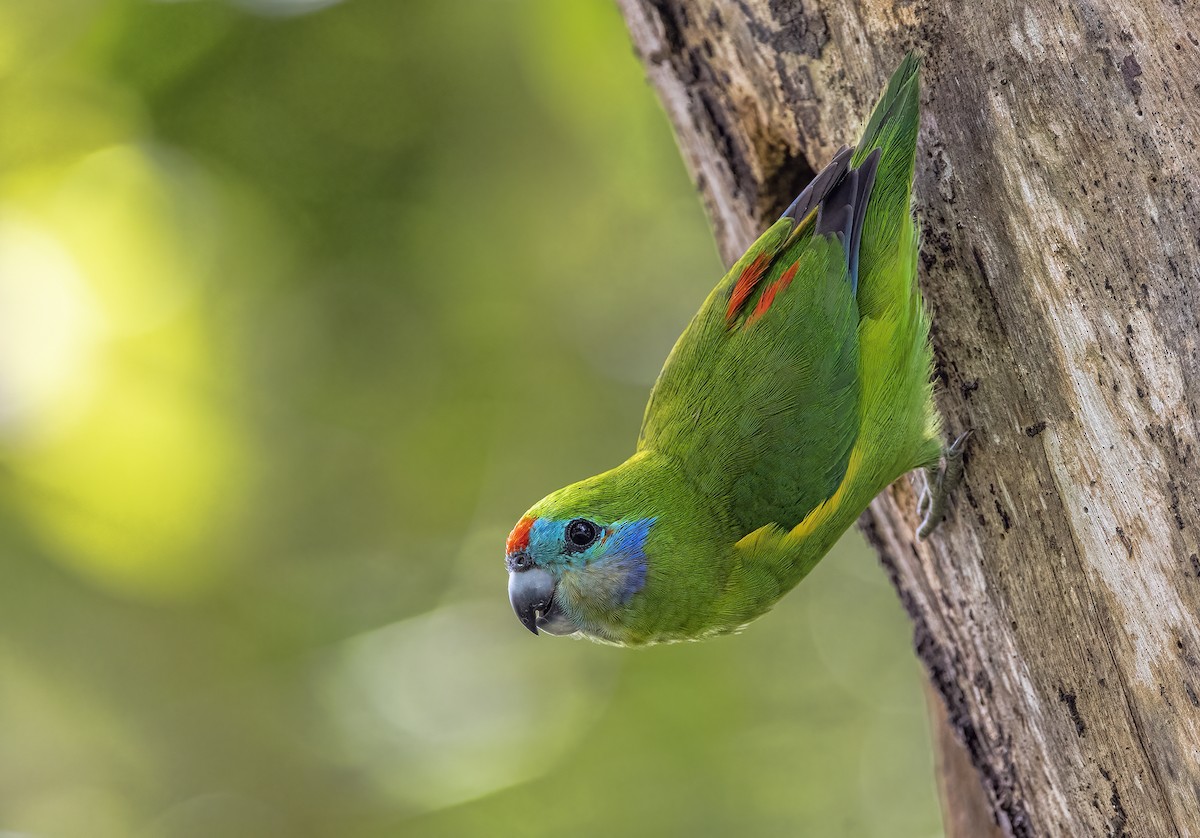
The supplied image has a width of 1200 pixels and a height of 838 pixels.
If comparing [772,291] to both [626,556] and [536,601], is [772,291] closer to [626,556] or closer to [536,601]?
[626,556]

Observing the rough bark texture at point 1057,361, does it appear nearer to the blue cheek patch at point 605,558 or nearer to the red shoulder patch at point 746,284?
the red shoulder patch at point 746,284

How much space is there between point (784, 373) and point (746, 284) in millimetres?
376

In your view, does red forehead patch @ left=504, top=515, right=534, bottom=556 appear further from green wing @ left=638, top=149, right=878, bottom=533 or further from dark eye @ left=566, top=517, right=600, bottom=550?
green wing @ left=638, top=149, right=878, bottom=533

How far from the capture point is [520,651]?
7.95 metres

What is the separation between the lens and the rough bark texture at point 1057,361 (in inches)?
98.8

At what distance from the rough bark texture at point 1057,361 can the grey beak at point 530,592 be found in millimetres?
1330

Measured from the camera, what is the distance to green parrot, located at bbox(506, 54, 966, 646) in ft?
10.6

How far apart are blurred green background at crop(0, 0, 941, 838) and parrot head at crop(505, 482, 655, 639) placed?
4675 millimetres

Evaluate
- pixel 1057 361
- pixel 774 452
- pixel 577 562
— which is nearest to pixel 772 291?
pixel 774 452

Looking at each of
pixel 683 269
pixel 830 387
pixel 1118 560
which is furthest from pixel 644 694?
pixel 1118 560

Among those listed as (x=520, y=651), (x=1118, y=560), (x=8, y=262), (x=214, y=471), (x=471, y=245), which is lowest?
(x=520, y=651)

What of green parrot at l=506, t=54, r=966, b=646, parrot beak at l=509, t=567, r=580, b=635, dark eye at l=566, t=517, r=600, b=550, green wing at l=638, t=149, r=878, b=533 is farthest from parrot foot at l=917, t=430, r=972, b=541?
parrot beak at l=509, t=567, r=580, b=635

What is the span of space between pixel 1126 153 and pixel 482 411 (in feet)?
Result: 19.5

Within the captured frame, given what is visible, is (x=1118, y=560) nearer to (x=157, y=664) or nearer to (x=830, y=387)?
(x=830, y=387)
